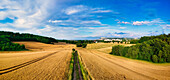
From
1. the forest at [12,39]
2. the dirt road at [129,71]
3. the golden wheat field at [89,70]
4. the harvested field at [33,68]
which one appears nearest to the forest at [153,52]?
the golden wheat field at [89,70]

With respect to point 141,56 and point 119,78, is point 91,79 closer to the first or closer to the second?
point 119,78

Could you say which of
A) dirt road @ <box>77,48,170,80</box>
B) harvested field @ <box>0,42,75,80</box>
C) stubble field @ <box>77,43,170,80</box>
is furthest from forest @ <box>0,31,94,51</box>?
dirt road @ <box>77,48,170,80</box>

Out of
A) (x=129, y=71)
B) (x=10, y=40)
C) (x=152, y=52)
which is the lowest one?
(x=129, y=71)

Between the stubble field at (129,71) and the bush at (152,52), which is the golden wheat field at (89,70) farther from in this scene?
the bush at (152,52)

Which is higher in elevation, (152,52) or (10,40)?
(10,40)

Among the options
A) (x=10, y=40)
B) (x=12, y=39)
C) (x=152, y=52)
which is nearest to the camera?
(x=152, y=52)

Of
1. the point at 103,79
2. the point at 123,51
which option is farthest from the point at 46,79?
the point at 123,51

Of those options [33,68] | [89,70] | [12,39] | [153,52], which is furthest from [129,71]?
[12,39]

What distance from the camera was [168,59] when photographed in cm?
2095

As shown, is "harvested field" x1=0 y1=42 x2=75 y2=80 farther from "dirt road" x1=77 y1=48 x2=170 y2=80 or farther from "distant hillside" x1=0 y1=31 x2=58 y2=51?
"distant hillside" x1=0 y1=31 x2=58 y2=51

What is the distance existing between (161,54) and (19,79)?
25809 millimetres

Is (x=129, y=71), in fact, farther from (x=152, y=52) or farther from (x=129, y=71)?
(x=152, y=52)

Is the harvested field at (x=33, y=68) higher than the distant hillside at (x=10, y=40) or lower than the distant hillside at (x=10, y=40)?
lower

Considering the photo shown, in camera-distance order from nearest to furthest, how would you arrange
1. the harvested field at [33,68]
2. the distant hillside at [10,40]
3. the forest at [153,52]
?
the harvested field at [33,68] < the forest at [153,52] < the distant hillside at [10,40]
